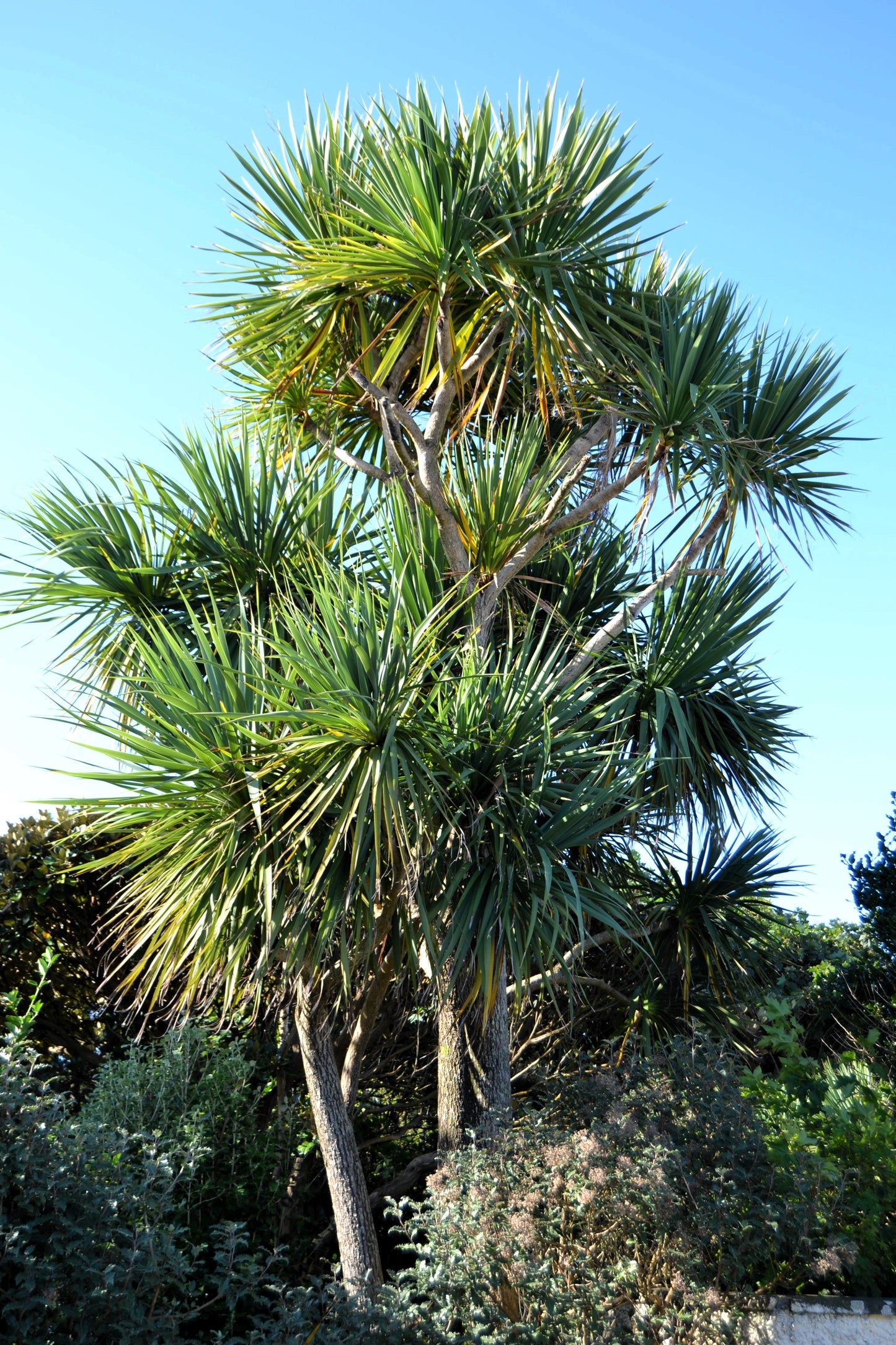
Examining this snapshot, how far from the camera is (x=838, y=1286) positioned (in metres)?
3.43

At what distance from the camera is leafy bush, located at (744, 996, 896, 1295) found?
3338 millimetres

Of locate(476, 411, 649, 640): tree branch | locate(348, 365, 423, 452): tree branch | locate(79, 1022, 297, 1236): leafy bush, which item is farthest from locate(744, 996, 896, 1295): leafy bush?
locate(348, 365, 423, 452): tree branch

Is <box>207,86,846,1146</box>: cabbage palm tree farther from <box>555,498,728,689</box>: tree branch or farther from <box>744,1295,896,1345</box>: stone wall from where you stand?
<box>744,1295,896,1345</box>: stone wall

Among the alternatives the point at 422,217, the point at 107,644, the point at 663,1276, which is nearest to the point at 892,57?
the point at 422,217

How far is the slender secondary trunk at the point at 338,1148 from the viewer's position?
4.24m

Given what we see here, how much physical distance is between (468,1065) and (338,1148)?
652 mm

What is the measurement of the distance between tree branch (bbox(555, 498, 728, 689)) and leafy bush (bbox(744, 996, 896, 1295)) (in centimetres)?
173

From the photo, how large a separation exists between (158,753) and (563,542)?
8.45 feet

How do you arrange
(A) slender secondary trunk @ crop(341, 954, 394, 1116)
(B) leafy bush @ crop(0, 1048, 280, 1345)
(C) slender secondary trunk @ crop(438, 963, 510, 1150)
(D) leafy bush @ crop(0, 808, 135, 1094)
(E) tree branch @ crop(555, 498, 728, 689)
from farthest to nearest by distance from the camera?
(D) leafy bush @ crop(0, 808, 135, 1094) → (E) tree branch @ crop(555, 498, 728, 689) → (A) slender secondary trunk @ crop(341, 954, 394, 1116) → (C) slender secondary trunk @ crop(438, 963, 510, 1150) → (B) leafy bush @ crop(0, 1048, 280, 1345)

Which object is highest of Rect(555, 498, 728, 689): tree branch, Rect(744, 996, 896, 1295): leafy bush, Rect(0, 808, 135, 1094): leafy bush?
Rect(555, 498, 728, 689): tree branch

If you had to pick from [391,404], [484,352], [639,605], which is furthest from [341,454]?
[639,605]

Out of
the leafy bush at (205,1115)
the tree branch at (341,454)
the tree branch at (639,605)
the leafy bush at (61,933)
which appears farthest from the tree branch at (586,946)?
the tree branch at (341,454)

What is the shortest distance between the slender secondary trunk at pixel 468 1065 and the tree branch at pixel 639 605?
151 centimetres

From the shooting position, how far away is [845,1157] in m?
3.68
